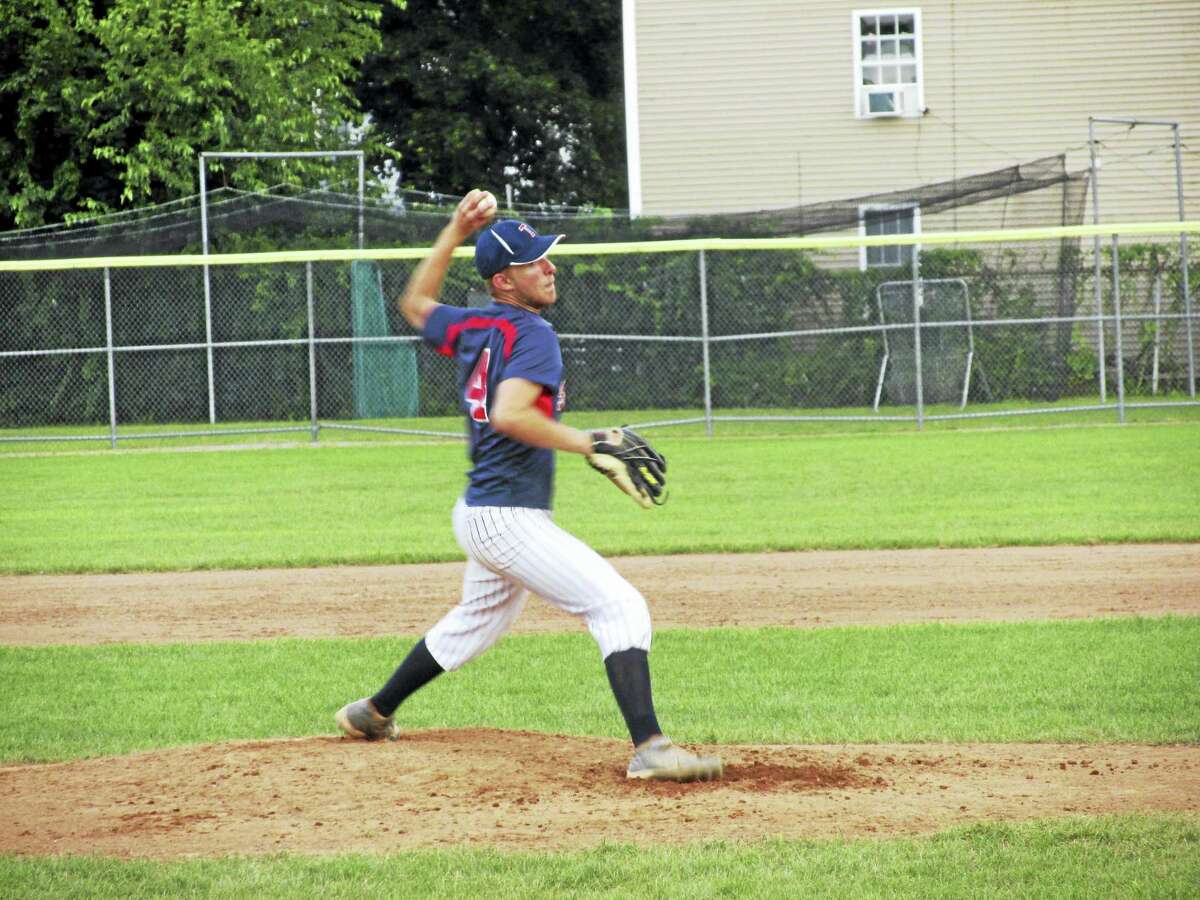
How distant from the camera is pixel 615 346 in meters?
21.0

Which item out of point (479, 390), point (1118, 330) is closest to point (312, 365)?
point (1118, 330)

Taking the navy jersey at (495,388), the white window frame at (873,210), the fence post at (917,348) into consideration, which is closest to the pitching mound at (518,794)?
the navy jersey at (495,388)

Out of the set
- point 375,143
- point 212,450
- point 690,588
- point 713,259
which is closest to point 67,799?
point 690,588

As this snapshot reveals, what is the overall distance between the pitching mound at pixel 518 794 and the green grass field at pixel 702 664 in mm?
200

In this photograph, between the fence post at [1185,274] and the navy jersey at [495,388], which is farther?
the fence post at [1185,274]

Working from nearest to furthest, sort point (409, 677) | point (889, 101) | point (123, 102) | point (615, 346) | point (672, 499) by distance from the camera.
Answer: point (409, 677)
point (672, 499)
point (615, 346)
point (123, 102)
point (889, 101)

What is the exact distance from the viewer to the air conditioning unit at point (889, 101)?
2577cm

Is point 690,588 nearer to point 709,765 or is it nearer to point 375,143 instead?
point 709,765

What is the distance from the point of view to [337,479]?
1633cm

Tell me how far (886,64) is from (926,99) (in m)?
0.87

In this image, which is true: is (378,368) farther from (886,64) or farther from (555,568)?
(555,568)

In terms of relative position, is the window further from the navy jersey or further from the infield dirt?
the navy jersey

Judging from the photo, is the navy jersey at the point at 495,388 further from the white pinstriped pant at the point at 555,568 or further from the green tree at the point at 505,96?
the green tree at the point at 505,96

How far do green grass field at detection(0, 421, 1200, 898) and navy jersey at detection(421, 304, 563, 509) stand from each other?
1.20 metres
